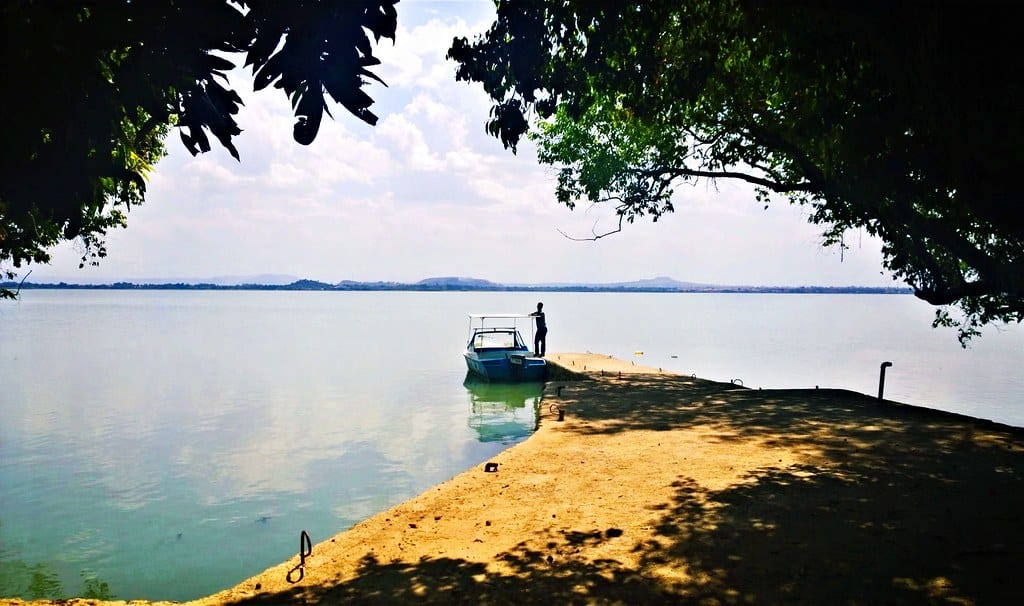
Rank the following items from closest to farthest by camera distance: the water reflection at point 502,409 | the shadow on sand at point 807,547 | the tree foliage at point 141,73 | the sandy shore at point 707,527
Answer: the tree foliage at point 141,73 → the shadow on sand at point 807,547 → the sandy shore at point 707,527 → the water reflection at point 502,409

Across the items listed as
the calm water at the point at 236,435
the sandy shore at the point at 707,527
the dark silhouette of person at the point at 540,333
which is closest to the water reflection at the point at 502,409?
the calm water at the point at 236,435

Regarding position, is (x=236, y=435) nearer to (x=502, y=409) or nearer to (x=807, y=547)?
(x=502, y=409)

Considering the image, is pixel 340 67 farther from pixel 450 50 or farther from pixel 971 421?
pixel 971 421

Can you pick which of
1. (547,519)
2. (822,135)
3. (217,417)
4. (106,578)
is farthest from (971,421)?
(217,417)

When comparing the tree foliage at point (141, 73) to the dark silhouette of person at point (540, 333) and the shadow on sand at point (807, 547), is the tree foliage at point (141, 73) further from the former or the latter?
the dark silhouette of person at point (540, 333)

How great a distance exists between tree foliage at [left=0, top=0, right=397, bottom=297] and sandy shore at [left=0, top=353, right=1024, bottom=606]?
4.08m

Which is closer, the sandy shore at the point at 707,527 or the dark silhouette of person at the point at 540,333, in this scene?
the sandy shore at the point at 707,527

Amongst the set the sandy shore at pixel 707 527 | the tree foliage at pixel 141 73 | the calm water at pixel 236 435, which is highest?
the tree foliage at pixel 141 73

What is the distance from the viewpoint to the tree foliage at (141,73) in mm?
3771

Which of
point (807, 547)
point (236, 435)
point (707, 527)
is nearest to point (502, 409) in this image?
point (236, 435)

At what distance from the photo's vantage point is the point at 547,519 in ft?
23.9

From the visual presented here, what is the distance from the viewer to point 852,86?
7250 millimetres

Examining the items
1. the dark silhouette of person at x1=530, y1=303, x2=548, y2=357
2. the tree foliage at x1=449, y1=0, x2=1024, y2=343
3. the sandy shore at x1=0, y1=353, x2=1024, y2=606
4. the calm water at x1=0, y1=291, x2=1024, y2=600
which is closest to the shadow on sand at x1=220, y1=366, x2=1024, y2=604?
the sandy shore at x1=0, y1=353, x2=1024, y2=606

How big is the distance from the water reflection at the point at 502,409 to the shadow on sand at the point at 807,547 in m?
11.2
